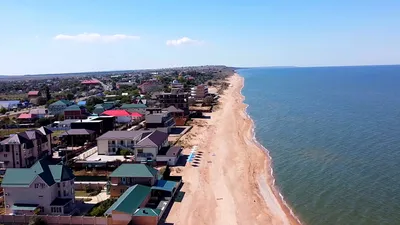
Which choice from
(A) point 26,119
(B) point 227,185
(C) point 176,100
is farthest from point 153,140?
(A) point 26,119

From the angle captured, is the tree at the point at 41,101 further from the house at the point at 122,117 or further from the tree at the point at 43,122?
the house at the point at 122,117

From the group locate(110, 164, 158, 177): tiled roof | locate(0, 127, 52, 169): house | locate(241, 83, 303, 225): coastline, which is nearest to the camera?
locate(241, 83, 303, 225): coastline

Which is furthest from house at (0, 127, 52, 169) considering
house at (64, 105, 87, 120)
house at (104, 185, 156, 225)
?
house at (64, 105, 87, 120)

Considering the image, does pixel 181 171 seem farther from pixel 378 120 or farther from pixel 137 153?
pixel 378 120

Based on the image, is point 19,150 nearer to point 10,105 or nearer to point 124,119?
point 124,119

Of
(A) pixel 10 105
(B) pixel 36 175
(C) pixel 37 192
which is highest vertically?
(B) pixel 36 175

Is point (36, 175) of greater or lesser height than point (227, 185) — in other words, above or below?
above

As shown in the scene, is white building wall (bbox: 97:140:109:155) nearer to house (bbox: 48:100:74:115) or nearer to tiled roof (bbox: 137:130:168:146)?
tiled roof (bbox: 137:130:168:146)
